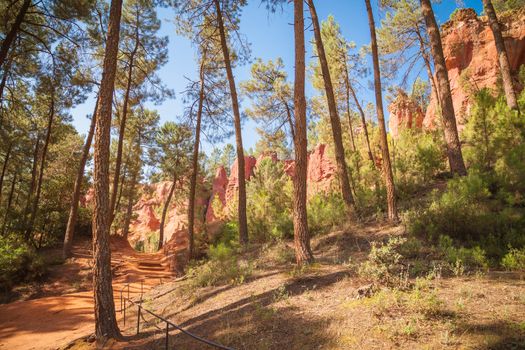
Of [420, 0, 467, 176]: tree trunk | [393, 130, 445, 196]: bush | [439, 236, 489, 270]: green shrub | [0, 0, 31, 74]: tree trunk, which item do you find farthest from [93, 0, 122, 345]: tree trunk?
[420, 0, 467, 176]: tree trunk

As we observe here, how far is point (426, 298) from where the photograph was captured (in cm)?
345

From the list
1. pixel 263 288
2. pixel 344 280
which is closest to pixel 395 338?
pixel 344 280

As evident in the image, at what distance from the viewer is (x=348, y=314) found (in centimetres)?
381

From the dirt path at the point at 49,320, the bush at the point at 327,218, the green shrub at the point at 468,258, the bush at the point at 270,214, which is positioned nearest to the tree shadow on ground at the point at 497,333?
the green shrub at the point at 468,258

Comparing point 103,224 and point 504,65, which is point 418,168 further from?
point 103,224

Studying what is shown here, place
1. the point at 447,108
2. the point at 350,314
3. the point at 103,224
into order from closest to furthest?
the point at 350,314 → the point at 103,224 → the point at 447,108

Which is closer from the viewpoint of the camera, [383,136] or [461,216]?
Result: [461,216]

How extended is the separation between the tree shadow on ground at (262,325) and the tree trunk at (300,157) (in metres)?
0.93

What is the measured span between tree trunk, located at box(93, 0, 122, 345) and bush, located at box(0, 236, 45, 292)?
27.5ft

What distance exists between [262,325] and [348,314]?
1339mm

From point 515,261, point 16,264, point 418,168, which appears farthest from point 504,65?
point 16,264

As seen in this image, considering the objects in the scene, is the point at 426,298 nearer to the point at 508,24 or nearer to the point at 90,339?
the point at 90,339

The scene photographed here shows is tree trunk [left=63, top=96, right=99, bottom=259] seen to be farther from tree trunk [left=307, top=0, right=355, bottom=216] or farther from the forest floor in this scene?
tree trunk [left=307, top=0, right=355, bottom=216]

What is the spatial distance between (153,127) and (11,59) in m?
14.2
